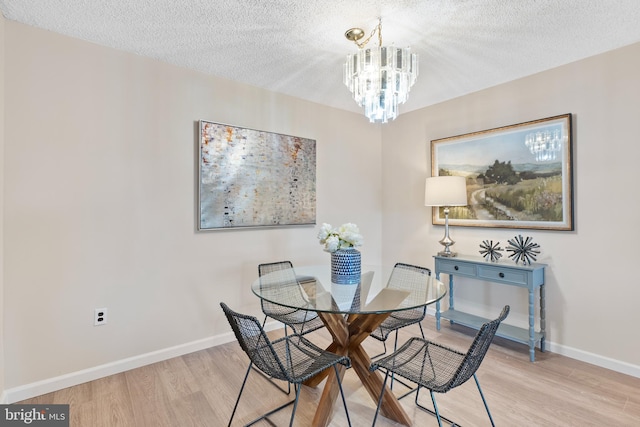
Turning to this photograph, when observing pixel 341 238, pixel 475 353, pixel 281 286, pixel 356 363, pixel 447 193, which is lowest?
pixel 356 363

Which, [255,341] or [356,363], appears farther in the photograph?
[356,363]

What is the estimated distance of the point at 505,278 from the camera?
2.78 meters

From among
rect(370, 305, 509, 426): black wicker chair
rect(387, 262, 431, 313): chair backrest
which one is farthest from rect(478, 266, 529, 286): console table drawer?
rect(370, 305, 509, 426): black wicker chair

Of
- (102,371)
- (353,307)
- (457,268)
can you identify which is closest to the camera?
(353,307)

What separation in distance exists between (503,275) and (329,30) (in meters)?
2.42

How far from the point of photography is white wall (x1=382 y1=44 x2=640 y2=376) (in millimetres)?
2389

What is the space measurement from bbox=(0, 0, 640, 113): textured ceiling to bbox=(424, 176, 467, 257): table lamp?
3.22 ft

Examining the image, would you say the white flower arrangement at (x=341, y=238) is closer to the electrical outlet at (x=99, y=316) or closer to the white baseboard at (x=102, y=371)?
the white baseboard at (x=102, y=371)

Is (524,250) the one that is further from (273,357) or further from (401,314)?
(273,357)

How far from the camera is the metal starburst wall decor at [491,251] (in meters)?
2.99

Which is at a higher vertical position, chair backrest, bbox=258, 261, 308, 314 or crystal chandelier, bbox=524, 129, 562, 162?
crystal chandelier, bbox=524, 129, 562, 162

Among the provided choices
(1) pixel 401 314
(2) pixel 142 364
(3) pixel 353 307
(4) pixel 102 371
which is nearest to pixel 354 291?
(3) pixel 353 307

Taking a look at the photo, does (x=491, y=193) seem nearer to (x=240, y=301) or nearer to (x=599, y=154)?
(x=599, y=154)

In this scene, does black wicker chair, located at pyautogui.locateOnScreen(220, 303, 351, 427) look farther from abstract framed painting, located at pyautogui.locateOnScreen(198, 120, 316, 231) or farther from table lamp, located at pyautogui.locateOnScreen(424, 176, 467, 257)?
table lamp, located at pyautogui.locateOnScreen(424, 176, 467, 257)
